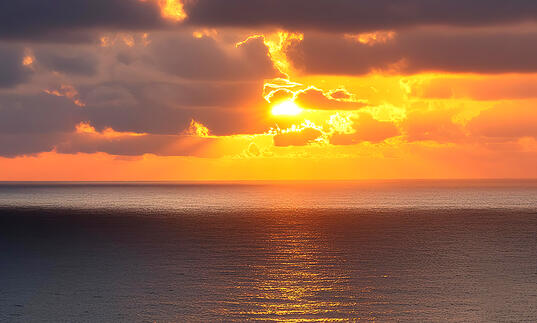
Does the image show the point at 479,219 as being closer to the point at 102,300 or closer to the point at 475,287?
the point at 475,287

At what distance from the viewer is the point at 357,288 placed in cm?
4731

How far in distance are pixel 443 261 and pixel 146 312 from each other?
3135 centimetres

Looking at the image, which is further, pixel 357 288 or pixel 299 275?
→ pixel 299 275

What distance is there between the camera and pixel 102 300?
4344 centimetres

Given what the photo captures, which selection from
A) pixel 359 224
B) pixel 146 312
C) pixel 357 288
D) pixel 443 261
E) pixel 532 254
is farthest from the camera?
pixel 359 224

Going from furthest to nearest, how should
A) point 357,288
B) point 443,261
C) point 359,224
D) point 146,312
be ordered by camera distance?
point 359,224
point 443,261
point 357,288
point 146,312

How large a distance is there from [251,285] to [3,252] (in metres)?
32.8

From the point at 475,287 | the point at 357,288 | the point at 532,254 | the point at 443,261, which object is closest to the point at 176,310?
the point at 357,288

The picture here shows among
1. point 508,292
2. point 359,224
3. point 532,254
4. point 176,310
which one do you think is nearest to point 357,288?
point 508,292

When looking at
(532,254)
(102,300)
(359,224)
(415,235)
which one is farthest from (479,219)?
(102,300)

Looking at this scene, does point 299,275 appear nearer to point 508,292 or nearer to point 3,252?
point 508,292

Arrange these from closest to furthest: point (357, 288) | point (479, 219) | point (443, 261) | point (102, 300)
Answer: point (102, 300)
point (357, 288)
point (443, 261)
point (479, 219)

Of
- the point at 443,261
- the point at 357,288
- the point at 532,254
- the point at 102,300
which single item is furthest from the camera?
the point at 532,254

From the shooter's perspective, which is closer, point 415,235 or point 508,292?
point 508,292
